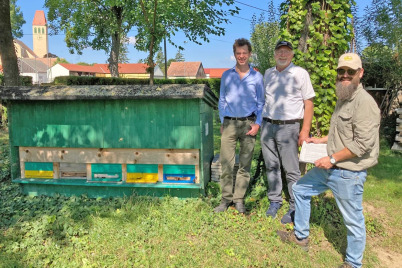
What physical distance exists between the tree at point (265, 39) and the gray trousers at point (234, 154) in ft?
33.2

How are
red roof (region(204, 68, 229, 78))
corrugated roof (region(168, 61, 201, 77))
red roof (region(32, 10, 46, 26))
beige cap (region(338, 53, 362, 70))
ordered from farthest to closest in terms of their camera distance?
red roof (region(32, 10, 46, 26)) → red roof (region(204, 68, 229, 78)) → corrugated roof (region(168, 61, 201, 77)) → beige cap (region(338, 53, 362, 70))

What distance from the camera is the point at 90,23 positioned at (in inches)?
1093

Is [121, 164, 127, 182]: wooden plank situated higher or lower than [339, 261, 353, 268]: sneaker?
higher

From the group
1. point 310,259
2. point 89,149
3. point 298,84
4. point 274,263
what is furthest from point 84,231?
point 298,84

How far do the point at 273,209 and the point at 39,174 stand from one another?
12.1ft

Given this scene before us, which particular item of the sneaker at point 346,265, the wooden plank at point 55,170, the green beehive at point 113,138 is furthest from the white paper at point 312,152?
the wooden plank at point 55,170

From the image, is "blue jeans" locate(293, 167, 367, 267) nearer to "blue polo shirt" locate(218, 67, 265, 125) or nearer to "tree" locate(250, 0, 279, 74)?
"blue polo shirt" locate(218, 67, 265, 125)

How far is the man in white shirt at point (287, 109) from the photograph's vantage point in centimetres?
380

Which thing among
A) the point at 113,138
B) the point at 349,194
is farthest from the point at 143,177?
the point at 349,194

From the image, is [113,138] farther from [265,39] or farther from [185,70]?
[185,70]

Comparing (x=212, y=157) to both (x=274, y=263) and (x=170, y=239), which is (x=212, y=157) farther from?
(x=274, y=263)

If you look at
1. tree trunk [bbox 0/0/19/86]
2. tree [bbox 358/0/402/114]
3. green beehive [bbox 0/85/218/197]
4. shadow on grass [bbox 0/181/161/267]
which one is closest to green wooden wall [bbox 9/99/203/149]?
green beehive [bbox 0/85/218/197]

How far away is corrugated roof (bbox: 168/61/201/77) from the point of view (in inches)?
3387

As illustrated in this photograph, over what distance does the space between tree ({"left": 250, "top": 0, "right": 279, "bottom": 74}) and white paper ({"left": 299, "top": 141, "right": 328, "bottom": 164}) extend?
35.2 ft
